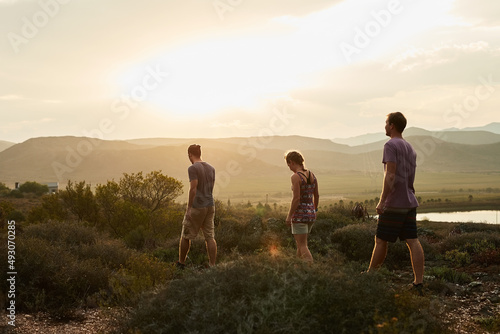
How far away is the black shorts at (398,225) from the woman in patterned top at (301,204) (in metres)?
1.14

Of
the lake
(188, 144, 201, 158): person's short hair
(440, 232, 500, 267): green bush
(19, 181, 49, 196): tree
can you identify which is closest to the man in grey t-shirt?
(188, 144, 201, 158): person's short hair

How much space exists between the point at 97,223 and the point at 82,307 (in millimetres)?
7480

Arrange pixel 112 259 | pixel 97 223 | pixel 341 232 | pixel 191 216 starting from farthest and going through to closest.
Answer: pixel 97 223, pixel 341 232, pixel 112 259, pixel 191 216

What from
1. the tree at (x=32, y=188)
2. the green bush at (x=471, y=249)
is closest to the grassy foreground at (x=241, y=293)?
the green bush at (x=471, y=249)

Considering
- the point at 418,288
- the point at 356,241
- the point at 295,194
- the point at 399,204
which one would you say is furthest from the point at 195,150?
the point at 356,241

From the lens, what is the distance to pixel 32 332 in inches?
205

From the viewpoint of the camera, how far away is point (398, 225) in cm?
581

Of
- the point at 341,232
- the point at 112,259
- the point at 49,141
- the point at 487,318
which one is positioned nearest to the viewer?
the point at 487,318

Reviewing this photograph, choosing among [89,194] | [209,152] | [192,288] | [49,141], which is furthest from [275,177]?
[192,288]

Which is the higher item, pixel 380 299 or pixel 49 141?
pixel 49 141

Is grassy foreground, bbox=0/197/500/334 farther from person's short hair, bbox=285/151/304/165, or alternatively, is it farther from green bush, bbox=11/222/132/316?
person's short hair, bbox=285/151/304/165

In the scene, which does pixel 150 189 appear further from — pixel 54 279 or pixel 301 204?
pixel 301 204

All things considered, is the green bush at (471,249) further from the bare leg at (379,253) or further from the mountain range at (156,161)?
the mountain range at (156,161)

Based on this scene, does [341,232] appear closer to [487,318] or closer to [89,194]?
[487,318]
